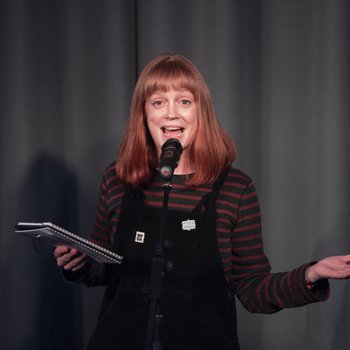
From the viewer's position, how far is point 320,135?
2.23 meters

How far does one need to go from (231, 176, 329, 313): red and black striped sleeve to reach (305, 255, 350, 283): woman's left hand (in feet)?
0.18

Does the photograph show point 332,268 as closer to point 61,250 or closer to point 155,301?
point 155,301

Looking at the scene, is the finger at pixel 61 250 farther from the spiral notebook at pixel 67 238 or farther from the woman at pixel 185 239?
the spiral notebook at pixel 67 238

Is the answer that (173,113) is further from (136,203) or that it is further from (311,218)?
(311,218)

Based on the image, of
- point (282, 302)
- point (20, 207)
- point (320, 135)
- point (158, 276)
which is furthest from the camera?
point (20, 207)

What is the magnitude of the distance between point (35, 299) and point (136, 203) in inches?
39.4

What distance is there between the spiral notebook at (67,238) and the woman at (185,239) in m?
0.15

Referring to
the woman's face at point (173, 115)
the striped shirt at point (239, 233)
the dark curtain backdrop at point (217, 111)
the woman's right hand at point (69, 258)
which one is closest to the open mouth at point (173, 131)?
the woman's face at point (173, 115)

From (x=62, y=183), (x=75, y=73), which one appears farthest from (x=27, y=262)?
(x=75, y=73)

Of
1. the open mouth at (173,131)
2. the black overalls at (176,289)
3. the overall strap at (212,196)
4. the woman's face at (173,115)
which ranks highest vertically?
the woman's face at (173,115)

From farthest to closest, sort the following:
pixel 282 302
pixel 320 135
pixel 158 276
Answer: pixel 320 135 → pixel 282 302 → pixel 158 276

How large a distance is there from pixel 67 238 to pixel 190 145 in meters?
0.53

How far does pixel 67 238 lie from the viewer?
1212mm

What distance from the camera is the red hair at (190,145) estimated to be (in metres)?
1.56
